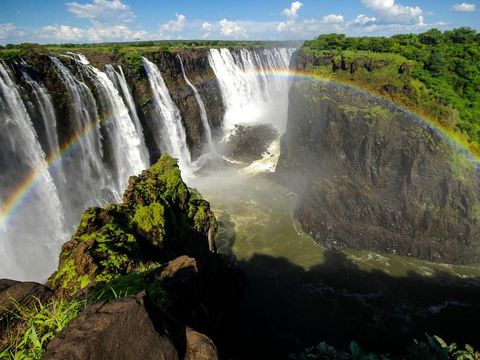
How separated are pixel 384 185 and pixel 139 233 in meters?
16.9

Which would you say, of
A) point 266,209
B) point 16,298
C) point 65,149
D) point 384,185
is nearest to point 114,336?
point 16,298

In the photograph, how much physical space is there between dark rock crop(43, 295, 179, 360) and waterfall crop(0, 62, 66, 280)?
735 inches

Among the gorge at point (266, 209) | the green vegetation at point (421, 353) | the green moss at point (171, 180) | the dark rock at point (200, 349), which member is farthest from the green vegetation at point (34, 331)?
the green moss at point (171, 180)

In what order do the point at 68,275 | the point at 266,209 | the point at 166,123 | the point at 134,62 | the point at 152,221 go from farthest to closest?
the point at 166,123 → the point at 134,62 → the point at 266,209 → the point at 152,221 → the point at 68,275

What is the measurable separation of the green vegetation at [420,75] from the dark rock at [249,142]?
1075 cm

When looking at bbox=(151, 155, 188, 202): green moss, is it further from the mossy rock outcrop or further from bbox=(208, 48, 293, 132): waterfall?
bbox=(208, 48, 293, 132): waterfall

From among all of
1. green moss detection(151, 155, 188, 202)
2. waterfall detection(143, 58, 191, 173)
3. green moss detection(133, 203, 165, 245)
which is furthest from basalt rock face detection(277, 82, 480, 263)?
waterfall detection(143, 58, 191, 173)

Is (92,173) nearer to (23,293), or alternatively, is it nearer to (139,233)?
(139,233)

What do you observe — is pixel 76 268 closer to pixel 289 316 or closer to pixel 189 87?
pixel 289 316

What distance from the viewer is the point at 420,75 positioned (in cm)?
2609

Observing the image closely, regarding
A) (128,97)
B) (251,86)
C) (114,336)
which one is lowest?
(251,86)

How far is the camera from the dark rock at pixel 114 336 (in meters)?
3.57

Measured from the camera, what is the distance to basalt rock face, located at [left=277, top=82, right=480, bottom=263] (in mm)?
20906

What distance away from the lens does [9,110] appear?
1994 centimetres
